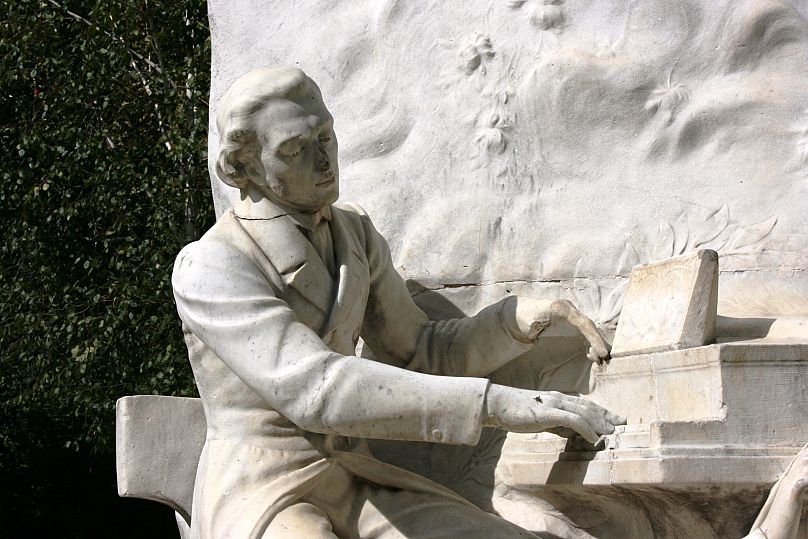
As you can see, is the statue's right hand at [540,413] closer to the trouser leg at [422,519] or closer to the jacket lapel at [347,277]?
the trouser leg at [422,519]

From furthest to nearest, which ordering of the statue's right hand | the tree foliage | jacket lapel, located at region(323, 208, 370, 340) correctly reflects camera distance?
1. the tree foliage
2. jacket lapel, located at region(323, 208, 370, 340)
3. the statue's right hand

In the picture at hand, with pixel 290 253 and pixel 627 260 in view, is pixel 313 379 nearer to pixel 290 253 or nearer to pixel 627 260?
pixel 290 253

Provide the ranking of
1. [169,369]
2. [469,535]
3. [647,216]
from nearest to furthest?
[469,535] → [647,216] → [169,369]

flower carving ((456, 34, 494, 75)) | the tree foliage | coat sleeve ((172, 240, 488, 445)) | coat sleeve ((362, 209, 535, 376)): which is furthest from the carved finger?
the tree foliage

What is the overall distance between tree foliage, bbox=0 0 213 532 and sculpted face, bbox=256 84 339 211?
425cm

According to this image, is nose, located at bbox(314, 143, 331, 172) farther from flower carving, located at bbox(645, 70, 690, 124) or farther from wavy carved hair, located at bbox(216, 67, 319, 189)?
flower carving, located at bbox(645, 70, 690, 124)

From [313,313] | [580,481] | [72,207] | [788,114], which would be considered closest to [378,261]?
[313,313]

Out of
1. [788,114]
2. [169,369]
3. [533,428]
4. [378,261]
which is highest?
[788,114]

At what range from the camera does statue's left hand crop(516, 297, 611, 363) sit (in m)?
3.81

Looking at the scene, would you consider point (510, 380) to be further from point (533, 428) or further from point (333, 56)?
point (333, 56)

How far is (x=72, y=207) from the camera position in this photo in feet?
27.2

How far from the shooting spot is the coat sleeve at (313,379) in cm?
350

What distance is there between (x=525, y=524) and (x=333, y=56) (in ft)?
5.86

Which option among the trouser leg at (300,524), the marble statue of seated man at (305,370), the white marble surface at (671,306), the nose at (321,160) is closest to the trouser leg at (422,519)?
the marble statue of seated man at (305,370)
